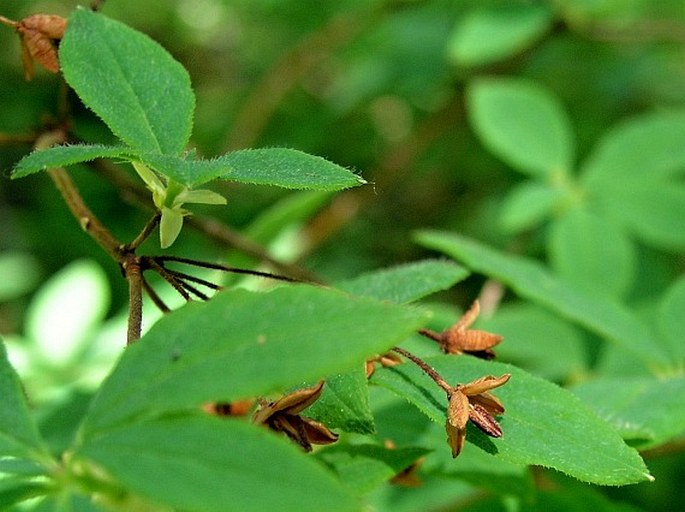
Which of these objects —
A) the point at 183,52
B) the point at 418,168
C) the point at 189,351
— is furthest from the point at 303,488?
the point at 183,52

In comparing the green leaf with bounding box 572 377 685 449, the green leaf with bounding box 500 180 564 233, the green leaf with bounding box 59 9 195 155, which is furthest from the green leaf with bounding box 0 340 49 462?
the green leaf with bounding box 500 180 564 233

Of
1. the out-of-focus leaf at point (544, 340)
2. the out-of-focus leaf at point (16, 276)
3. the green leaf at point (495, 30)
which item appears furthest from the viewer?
the out-of-focus leaf at point (16, 276)

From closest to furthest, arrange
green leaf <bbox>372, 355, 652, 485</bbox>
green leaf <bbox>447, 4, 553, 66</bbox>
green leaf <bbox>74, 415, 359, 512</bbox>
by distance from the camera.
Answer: green leaf <bbox>74, 415, 359, 512</bbox> < green leaf <bbox>372, 355, 652, 485</bbox> < green leaf <bbox>447, 4, 553, 66</bbox>

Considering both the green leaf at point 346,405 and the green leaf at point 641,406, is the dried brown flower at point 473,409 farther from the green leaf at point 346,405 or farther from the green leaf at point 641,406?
the green leaf at point 641,406

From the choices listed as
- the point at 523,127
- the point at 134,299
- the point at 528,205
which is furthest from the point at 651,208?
the point at 134,299

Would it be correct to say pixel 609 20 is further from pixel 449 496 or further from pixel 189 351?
pixel 189 351

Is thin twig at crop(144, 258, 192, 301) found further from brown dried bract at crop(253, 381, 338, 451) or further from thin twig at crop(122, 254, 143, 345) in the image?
brown dried bract at crop(253, 381, 338, 451)

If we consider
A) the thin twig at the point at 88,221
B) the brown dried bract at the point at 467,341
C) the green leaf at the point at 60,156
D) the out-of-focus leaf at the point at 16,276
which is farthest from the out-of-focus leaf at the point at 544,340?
the out-of-focus leaf at the point at 16,276
